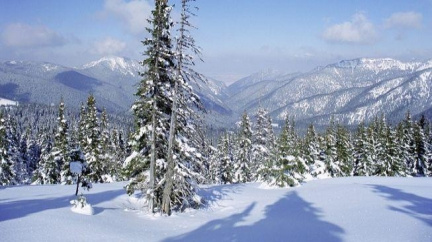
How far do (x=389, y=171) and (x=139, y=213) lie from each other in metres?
40.6

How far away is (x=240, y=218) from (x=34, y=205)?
497 inches

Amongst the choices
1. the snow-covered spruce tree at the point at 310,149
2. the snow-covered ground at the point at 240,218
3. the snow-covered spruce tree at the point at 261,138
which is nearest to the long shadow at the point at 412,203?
the snow-covered ground at the point at 240,218

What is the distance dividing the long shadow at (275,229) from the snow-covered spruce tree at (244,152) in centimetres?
2717

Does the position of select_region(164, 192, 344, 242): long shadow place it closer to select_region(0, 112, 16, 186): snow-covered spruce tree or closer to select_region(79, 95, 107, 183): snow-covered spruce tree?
select_region(79, 95, 107, 183): snow-covered spruce tree

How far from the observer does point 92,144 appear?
4512 cm

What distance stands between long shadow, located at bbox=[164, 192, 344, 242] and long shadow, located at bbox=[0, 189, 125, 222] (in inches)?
274

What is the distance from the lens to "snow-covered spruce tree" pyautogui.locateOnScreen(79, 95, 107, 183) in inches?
1768

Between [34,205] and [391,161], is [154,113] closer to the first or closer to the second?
[34,205]

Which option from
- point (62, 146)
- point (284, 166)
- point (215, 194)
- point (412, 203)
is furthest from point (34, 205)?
point (62, 146)

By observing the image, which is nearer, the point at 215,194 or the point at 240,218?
the point at 240,218

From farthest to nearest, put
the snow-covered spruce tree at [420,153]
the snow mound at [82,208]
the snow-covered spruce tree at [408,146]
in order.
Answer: the snow-covered spruce tree at [420,153] → the snow-covered spruce tree at [408,146] → the snow mound at [82,208]

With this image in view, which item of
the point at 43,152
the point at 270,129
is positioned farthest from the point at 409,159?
the point at 43,152

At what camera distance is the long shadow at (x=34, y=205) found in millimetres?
17359

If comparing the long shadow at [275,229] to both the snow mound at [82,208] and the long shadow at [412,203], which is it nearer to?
the long shadow at [412,203]
